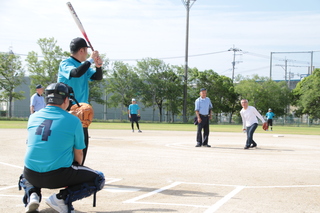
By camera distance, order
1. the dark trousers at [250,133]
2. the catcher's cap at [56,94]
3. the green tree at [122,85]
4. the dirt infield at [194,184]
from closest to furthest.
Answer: the catcher's cap at [56,94], the dirt infield at [194,184], the dark trousers at [250,133], the green tree at [122,85]

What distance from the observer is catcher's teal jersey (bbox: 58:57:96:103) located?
249 inches

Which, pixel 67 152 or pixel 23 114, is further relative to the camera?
pixel 23 114

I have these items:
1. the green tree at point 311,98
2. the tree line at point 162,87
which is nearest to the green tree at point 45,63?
the tree line at point 162,87

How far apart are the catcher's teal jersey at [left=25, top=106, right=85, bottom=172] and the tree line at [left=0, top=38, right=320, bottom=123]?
5802 cm

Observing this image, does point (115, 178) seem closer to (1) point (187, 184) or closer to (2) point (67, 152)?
(1) point (187, 184)

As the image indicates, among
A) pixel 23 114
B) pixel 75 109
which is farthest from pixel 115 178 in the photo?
pixel 23 114

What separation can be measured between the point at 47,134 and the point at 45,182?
0.58m

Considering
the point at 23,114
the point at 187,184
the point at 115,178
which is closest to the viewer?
the point at 187,184

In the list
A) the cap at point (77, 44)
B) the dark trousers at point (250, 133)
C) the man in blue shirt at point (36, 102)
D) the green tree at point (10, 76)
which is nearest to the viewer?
the cap at point (77, 44)

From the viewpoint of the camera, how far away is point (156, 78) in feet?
225

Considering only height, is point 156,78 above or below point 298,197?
above

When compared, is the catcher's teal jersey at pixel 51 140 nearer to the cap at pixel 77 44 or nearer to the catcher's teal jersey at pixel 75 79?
the catcher's teal jersey at pixel 75 79

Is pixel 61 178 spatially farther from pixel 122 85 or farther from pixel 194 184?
pixel 122 85

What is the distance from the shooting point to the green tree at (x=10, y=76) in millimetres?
60594
